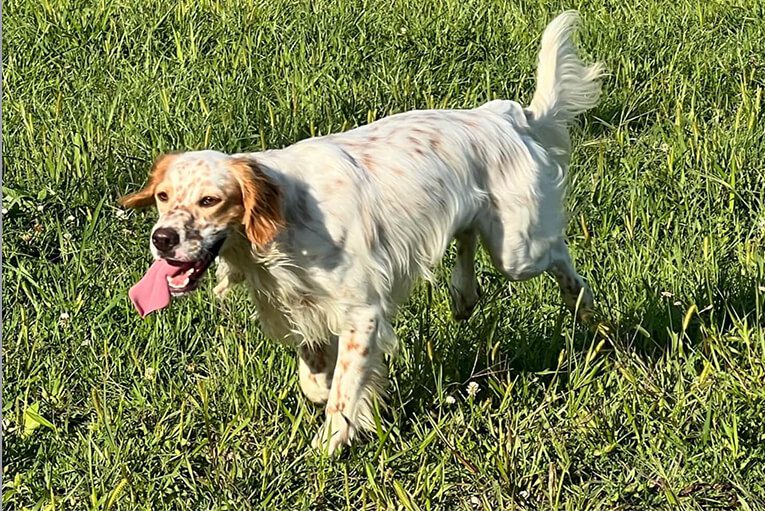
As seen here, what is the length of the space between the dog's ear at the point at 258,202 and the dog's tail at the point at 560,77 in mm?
1564

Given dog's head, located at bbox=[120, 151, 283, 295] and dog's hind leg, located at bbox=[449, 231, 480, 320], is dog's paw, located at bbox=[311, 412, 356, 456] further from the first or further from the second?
dog's hind leg, located at bbox=[449, 231, 480, 320]

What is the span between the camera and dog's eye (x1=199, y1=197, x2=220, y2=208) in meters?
3.42

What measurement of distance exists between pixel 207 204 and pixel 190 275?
212 mm

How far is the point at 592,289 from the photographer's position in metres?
4.70

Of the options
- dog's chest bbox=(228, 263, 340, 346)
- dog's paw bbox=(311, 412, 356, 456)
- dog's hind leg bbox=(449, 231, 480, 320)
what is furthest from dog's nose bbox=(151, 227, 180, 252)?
dog's hind leg bbox=(449, 231, 480, 320)

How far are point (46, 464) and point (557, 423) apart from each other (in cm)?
163

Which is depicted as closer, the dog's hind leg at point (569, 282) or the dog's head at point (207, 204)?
the dog's head at point (207, 204)

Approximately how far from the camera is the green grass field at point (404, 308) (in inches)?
143

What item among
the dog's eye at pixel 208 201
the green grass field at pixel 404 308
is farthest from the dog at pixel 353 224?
the green grass field at pixel 404 308

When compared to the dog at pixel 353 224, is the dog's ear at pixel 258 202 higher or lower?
higher

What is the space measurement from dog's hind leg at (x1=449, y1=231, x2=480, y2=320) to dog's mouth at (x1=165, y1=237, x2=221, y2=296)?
51.2 inches

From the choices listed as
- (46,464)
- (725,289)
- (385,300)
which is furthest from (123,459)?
(725,289)

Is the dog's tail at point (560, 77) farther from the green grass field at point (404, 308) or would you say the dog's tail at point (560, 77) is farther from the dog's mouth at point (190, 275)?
the dog's mouth at point (190, 275)

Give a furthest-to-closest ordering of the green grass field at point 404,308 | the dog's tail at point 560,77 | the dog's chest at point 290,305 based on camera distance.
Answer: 1. the dog's tail at point 560,77
2. the dog's chest at point 290,305
3. the green grass field at point 404,308
